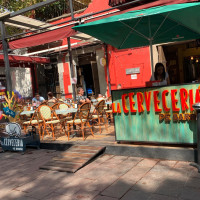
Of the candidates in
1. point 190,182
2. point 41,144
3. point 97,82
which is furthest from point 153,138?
point 97,82

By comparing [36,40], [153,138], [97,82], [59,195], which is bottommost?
[59,195]

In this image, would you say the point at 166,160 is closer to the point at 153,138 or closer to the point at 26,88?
the point at 153,138

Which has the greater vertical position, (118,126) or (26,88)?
(26,88)

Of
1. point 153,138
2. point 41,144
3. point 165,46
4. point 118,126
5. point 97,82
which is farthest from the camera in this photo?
point 97,82

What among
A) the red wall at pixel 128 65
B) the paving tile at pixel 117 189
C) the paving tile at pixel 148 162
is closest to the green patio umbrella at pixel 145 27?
the paving tile at pixel 148 162

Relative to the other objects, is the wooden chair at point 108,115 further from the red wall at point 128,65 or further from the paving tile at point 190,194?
the paving tile at point 190,194

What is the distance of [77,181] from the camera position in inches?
137

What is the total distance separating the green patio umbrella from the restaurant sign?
4.16ft

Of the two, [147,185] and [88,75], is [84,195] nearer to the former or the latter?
[147,185]

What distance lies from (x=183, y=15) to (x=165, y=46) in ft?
21.0

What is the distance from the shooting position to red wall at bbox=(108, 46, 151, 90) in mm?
10414

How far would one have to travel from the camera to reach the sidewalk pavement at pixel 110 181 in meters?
2.88

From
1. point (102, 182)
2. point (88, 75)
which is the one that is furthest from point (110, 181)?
point (88, 75)

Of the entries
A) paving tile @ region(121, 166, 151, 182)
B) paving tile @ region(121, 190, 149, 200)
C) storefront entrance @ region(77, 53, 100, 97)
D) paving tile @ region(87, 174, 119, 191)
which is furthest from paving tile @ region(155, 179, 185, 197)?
storefront entrance @ region(77, 53, 100, 97)
